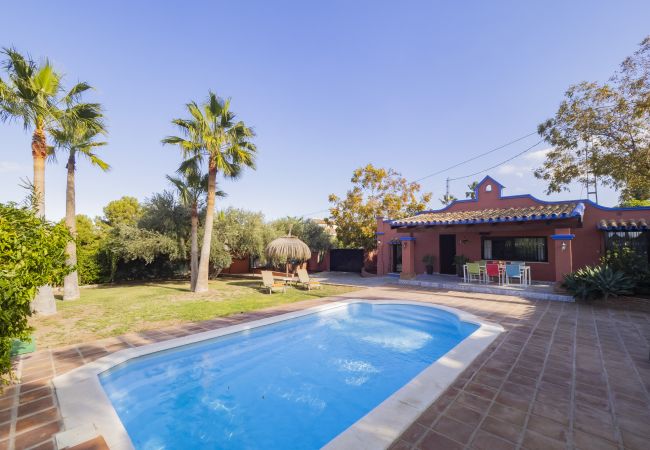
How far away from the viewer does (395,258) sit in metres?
20.8

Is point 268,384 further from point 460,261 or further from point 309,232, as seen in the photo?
point 309,232

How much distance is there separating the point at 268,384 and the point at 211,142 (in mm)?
10747

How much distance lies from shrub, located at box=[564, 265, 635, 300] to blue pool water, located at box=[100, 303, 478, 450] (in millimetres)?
5526

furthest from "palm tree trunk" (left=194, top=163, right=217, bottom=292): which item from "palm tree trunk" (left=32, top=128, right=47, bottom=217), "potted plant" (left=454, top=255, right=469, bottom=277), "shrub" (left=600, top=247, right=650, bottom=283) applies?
"shrub" (left=600, top=247, right=650, bottom=283)

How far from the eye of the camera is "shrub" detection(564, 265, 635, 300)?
30.7 feet

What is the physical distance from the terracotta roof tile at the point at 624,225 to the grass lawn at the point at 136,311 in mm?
13016

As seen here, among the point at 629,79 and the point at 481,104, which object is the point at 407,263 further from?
the point at 629,79

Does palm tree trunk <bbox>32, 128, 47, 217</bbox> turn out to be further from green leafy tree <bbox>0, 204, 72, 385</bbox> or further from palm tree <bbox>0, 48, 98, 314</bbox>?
green leafy tree <bbox>0, 204, 72, 385</bbox>

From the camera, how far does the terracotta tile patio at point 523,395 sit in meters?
2.86

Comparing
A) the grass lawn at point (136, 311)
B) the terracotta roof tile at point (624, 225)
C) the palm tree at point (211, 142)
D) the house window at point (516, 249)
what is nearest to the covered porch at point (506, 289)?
the house window at point (516, 249)

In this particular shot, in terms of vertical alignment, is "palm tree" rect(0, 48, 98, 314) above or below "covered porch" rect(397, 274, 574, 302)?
above

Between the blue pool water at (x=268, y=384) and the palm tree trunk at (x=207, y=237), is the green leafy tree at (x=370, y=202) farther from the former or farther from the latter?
the blue pool water at (x=268, y=384)

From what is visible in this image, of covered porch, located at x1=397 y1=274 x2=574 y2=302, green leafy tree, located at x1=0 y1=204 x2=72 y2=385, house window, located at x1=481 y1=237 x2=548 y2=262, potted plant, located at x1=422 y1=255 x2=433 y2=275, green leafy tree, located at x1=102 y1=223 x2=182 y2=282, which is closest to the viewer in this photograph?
green leafy tree, located at x1=0 y1=204 x2=72 y2=385

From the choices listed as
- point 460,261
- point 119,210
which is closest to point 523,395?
point 460,261
